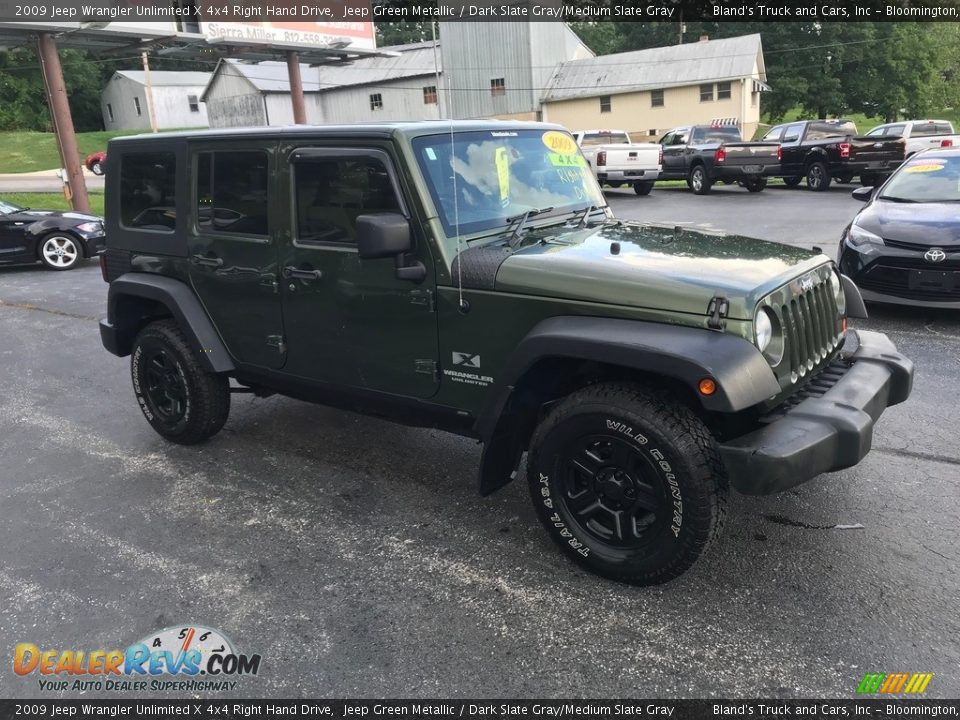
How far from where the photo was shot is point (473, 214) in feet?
11.4

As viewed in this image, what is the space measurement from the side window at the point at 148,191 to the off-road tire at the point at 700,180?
57.5 feet

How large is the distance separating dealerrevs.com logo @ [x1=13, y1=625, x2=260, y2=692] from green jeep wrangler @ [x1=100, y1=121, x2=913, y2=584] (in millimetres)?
1259

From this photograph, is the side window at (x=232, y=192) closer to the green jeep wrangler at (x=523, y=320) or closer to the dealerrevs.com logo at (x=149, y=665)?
the green jeep wrangler at (x=523, y=320)

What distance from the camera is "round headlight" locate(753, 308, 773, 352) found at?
2.76 meters

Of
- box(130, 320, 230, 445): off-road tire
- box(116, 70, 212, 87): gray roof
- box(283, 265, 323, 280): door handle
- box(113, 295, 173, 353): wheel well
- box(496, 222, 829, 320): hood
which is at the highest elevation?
box(116, 70, 212, 87): gray roof

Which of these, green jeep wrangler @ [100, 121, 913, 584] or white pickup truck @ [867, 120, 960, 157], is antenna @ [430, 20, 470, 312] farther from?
white pickup truck @ [867, 120, 960, 157]

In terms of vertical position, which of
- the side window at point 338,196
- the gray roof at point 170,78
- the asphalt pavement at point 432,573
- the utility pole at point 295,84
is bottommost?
the asphalt pavement at point 432,573

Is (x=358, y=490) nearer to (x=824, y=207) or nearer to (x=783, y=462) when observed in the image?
(x=783, y=462)

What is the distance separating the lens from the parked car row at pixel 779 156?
17828 millimetres

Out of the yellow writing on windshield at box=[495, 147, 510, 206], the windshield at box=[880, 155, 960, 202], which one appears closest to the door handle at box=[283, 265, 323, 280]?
the yellow writing on windshield at box=[495, 147, 510, 206]

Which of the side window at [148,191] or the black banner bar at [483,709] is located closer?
the black banner bar at [483,709]

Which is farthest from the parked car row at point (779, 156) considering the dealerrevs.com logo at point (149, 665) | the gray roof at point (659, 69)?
the gray roof at point (659, 69)

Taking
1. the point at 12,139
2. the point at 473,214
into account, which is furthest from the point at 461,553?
the point at 12,139

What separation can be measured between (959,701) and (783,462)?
92 centimetres
